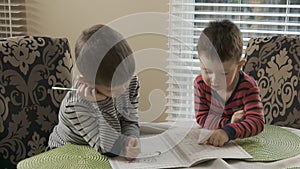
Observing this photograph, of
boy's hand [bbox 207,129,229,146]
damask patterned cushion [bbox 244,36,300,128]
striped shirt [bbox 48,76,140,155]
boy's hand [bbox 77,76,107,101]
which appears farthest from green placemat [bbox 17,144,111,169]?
damask patterned cushion [bbox 244,36,300,128]

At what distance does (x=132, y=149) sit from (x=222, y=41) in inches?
17.9

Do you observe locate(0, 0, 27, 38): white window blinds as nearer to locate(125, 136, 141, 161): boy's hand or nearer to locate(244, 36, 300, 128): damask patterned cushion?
locate(244, 36, 300, 128): damask patterned cushion

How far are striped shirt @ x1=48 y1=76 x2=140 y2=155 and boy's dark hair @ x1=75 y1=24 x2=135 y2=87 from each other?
100 mm

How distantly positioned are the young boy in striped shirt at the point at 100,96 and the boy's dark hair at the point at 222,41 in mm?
285

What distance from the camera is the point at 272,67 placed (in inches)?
68.7

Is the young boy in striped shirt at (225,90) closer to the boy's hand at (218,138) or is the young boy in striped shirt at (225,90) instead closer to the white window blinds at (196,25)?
the boy's hand at (218,138)

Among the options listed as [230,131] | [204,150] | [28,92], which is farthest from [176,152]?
[28,92]

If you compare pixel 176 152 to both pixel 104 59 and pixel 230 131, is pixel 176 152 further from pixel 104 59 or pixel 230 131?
pixel 104 59

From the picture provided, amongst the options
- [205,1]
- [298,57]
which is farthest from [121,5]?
[298,57]

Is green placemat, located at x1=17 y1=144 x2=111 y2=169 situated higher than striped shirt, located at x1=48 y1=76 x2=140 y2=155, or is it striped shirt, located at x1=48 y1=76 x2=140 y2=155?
striped shirt, located at x1=48 y1=76 x2=140 y2=155

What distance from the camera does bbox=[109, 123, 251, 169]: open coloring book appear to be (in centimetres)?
113

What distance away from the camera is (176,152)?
1.22 metres

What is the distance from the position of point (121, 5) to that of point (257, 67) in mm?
996

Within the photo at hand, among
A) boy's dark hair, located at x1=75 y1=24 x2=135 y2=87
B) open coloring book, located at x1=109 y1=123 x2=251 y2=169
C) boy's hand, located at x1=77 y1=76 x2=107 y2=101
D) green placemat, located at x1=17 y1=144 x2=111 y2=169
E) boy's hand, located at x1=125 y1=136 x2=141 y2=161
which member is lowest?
green placemat, located at x1=17 y1=144 x2=111 y2=169
